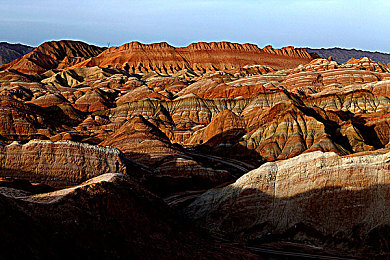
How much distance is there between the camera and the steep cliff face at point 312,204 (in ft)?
142

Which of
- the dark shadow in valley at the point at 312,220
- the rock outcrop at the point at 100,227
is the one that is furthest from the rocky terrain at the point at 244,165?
the rock outcrop at the point at 100,227

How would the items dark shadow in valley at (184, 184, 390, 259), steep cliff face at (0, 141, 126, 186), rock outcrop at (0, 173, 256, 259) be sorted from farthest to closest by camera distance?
steep cliff face at (0, 141, 126, 186) → dark shadow in valley at (184, 184, 390, 259) → rock outcrop at (0, 173, 256, 259)

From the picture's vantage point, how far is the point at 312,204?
46812mm

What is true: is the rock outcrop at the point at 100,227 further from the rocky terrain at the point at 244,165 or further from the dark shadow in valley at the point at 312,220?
the dark shadow in valley at the point at 312,220

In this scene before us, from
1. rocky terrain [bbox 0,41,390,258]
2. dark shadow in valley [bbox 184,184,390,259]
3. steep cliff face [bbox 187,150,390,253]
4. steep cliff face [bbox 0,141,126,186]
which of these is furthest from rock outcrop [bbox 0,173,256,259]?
steep cliff face [bbox 0,141,126,186]

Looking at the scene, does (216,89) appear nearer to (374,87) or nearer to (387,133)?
(374,87)

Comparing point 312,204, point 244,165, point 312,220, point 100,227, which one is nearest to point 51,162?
point 100,227

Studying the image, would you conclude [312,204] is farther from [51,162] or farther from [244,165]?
[244,165]

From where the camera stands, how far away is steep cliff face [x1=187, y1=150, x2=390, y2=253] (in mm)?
43344

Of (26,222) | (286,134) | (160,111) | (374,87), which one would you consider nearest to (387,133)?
(286,134)

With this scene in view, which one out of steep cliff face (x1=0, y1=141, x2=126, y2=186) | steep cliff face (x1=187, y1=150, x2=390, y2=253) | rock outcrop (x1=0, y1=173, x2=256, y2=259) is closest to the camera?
rock outcrop (x1=0, y1=173, x2=256, y2=259)

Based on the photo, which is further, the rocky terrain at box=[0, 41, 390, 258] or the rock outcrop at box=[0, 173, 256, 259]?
the rocky terrain at box=[0, 41, 390, 258]

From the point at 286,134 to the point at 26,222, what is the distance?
283ft

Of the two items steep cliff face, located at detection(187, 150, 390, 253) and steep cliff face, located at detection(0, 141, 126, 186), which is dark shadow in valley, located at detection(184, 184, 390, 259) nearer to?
steep cliff face, located at detection(187, 150, 390, 253)
